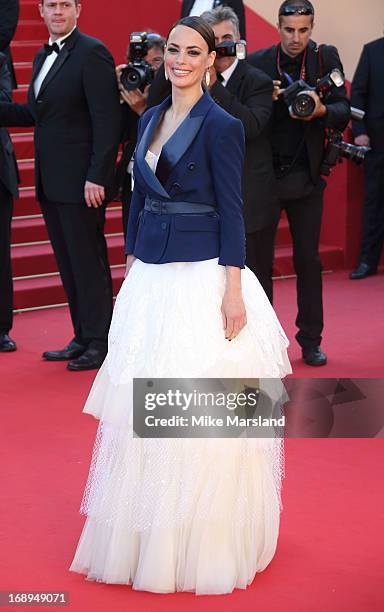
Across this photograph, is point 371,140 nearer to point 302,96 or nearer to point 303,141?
point 303,141

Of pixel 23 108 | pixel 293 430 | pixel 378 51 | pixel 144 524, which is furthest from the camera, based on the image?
pixel 378 51

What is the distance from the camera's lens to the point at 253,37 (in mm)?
9641

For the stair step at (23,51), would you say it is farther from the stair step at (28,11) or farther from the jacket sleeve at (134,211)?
the jacket sleeve at (134,211)

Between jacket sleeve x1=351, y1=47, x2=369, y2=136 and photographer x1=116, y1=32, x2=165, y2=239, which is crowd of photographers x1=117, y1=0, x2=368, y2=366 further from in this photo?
jacket sleeve x1=351, y1=47, x2=369, y2=136

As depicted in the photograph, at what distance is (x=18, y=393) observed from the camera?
6238 mm

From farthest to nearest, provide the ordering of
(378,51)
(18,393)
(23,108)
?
(378,51) < (23,108) < (18,393)

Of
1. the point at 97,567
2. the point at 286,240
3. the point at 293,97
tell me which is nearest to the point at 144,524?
the point at 97,567

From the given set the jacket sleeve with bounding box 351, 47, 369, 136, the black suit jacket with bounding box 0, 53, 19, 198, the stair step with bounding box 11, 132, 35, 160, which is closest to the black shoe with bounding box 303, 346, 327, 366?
the black suit jacket with bounding box 0, 53, 19, 198

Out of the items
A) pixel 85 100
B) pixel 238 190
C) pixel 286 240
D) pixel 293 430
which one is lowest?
pixel 286 240

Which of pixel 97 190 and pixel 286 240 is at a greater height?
pixel 97 190

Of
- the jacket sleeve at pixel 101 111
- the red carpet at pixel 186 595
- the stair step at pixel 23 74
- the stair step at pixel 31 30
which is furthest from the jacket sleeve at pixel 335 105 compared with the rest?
the stair step at pixel 31 30

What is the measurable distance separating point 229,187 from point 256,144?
2.62 metres

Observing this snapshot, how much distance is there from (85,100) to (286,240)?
3345 millimetres

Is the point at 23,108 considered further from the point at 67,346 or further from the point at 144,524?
the point at 144,524
